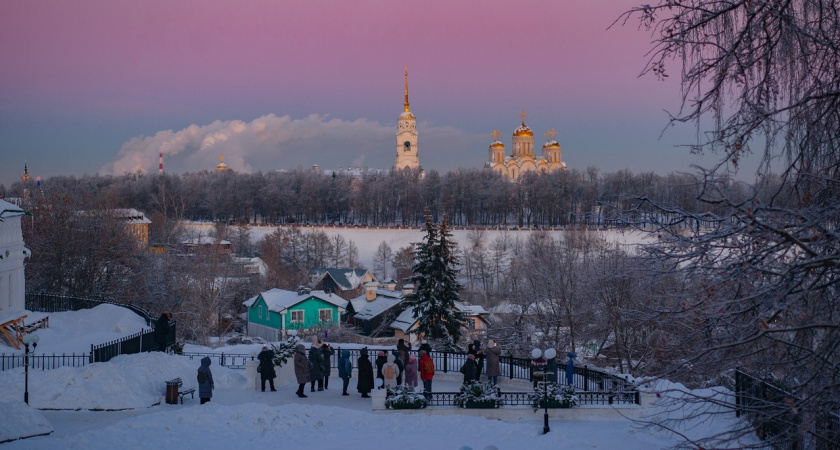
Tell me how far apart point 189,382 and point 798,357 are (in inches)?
525

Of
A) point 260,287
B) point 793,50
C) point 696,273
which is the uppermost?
point 793,50

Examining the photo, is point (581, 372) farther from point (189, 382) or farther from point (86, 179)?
point (86, 179)

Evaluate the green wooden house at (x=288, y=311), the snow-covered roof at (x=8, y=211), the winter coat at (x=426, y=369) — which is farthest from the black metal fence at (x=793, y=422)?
the green wooden house at (x=288, y=311)

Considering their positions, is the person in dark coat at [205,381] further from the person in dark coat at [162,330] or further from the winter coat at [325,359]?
the person in dark coat at [162,330]

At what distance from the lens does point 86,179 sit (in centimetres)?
11494

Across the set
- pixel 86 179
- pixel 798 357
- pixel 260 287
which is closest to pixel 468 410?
pixel 798 357

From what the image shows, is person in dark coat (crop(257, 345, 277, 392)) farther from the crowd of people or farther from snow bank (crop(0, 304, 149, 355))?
snow bank (crop(0, 304, 149, 355))

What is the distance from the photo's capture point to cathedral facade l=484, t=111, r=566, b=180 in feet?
353

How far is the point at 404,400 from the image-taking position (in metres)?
13.1

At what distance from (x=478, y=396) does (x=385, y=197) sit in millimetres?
76599

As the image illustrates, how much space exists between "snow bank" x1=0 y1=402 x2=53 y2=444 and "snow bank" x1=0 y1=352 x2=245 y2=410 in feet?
6.47

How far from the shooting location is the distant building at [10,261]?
2012cm

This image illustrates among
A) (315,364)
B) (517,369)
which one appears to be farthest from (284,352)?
(517,369)

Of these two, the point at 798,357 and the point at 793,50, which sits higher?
the point at 793,50
